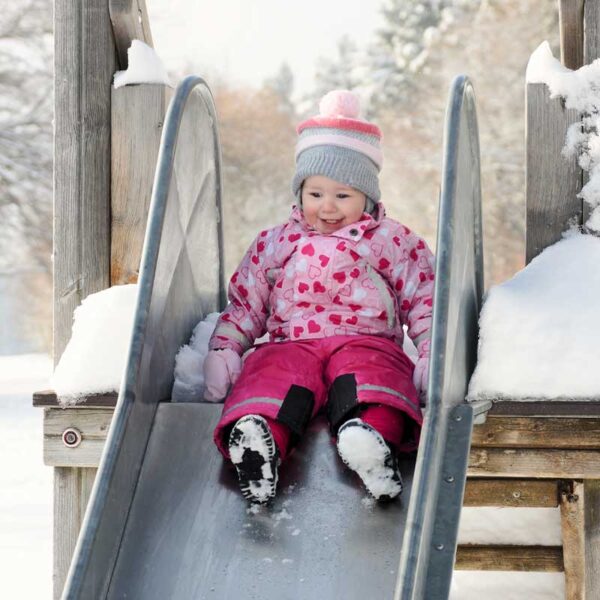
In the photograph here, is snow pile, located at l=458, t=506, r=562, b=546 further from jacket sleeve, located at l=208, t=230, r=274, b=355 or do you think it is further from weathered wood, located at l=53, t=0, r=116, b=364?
weathered wood, located at l=53, t=0, r=116, b=364

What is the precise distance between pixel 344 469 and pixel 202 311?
102 cm

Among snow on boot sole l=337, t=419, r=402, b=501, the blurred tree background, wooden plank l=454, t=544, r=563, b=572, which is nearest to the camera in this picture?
snow on boot sole l=337, t=419, r=402, b=501

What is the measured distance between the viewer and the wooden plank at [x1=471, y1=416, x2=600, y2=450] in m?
3.28

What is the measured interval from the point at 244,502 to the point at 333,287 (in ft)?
2.50

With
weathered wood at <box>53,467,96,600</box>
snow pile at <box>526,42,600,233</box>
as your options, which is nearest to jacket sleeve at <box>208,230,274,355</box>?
weathered wood at <box>53,467,96,600</box>

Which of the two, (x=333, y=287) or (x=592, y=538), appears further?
(x=592, y=538)

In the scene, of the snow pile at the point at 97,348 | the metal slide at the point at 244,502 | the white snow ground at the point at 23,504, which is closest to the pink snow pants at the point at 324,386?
the metal slide at the point at 244,502

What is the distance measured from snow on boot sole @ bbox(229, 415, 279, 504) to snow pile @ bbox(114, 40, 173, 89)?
5.39ft

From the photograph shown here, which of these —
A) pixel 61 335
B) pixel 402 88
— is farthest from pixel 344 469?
pixel 402 88

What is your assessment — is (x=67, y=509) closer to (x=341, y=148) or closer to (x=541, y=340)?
(x=341, y=148)

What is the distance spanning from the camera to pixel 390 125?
27.8 m

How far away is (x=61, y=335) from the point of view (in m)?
3.74

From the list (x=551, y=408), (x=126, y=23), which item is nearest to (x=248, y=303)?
(x=551, y=408)

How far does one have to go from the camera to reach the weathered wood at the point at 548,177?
11.8ft
